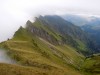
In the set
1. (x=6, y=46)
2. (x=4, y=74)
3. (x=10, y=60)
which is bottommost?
(x=4, y=74)

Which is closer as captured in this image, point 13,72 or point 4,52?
point 13,72

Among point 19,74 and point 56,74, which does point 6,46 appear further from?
point 19,74

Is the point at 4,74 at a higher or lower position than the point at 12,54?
lower

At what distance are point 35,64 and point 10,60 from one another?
16265 millimetres

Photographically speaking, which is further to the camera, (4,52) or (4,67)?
(4,52)

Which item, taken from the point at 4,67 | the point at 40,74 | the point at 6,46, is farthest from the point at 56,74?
the point at 6,46

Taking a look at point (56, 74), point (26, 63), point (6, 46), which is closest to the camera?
point (56, 74)

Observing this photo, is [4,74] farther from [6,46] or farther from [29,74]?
[6,46]

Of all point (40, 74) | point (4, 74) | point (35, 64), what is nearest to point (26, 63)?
point (35, 64)

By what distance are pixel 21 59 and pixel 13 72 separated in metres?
60.4

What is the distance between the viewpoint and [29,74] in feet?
335

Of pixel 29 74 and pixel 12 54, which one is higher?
pixel 12 54

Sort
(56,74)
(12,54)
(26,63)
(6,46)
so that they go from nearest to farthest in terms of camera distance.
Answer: (56,74) → (26,63) → (12,54) → (6,46)

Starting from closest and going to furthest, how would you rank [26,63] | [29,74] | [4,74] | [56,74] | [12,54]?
[4,74], [29,74], [56,74], [26,63], [12,54]
